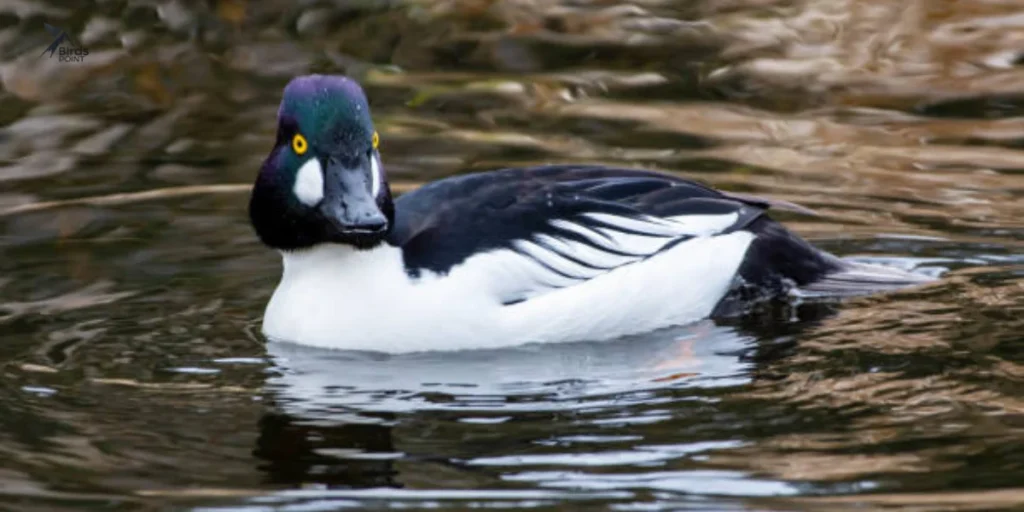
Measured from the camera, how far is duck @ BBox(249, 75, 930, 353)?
24.2 ft

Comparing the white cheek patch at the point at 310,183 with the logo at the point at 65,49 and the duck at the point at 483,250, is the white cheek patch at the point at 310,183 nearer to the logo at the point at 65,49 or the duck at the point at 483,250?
the duck at the point at 483,250

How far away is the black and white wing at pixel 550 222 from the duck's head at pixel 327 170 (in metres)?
0.28

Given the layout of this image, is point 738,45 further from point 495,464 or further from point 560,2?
point 495,464

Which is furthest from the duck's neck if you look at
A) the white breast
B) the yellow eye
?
the yellow eye

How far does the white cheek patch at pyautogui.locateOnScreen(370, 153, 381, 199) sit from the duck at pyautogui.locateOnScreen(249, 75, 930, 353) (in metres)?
0.01

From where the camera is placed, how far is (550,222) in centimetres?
793

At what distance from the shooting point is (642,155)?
35.4ft

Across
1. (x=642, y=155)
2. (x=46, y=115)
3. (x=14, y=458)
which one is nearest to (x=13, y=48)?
(x=46, y=115)

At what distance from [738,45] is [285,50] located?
10.4 ft

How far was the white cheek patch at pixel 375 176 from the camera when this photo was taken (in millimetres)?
7337

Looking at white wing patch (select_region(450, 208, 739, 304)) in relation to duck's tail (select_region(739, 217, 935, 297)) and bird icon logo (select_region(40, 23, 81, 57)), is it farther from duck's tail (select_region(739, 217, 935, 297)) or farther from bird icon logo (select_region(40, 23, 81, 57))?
bird icon logo (select_region(40, 23, 81, 57))

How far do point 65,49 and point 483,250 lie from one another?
6487mm

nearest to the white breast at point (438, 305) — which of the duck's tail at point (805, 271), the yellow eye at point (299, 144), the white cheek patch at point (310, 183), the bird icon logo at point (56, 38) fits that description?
the white cheek patch at point (310, 183)

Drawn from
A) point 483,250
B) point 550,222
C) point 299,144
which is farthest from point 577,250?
point 299,144
